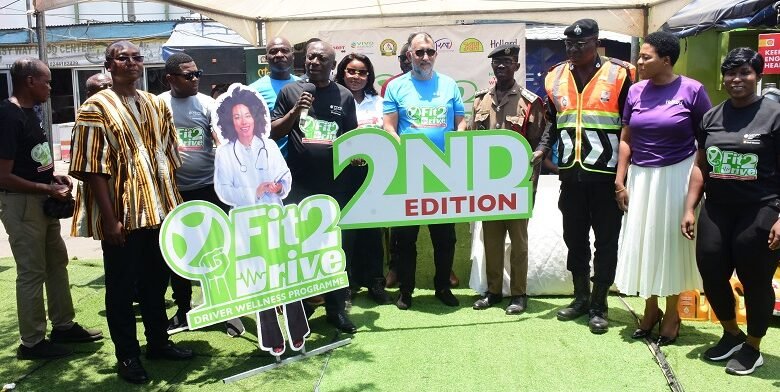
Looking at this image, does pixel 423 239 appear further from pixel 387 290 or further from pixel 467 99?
pixel 467 99

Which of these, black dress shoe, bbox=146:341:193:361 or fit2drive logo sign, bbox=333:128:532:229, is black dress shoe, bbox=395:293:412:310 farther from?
black dress shoe, bbox=146:341:193:361

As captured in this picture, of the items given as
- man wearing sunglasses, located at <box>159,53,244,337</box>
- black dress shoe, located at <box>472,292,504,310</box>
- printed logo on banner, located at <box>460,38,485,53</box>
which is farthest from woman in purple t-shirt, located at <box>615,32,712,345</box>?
printed logo on banner, located at <box>460,38,485,53</box>

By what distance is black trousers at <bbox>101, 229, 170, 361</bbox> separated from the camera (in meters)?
3.81

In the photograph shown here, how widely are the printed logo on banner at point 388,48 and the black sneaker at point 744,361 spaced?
547 centimetres

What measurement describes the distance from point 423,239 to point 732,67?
116 inches

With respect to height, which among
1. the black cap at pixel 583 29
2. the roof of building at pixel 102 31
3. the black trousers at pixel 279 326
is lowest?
the black trousers at pixel 279 326

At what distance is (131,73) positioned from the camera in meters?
3.72

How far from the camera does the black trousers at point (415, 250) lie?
201 inches

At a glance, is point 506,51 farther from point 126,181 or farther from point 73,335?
point 73,335

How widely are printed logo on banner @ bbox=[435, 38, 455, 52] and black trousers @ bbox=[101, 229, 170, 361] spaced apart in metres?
5.19

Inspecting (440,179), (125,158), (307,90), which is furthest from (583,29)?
(125,158)

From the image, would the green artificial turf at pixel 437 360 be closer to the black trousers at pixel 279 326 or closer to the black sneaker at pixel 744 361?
the black sneaker at pixel 744 361

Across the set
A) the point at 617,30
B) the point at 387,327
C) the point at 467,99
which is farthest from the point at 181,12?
the point at 387,327

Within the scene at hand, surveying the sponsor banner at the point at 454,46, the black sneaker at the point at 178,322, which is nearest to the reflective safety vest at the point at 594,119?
the black sneaker at the point at 178,322
